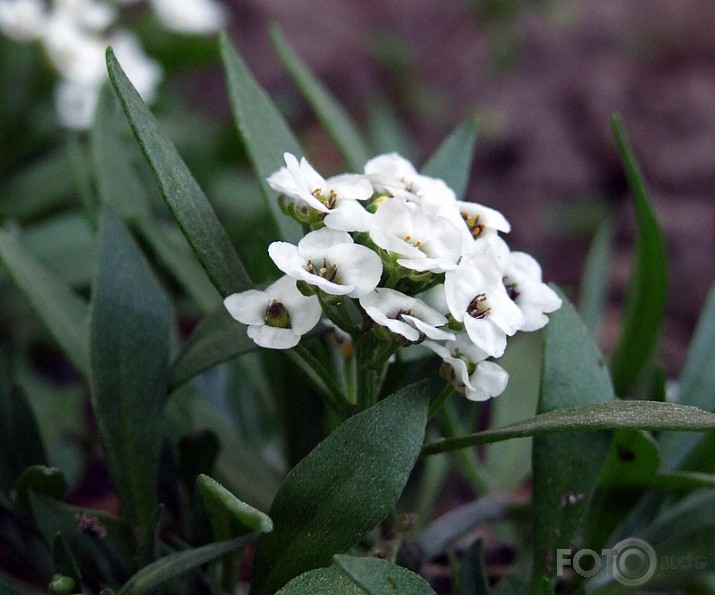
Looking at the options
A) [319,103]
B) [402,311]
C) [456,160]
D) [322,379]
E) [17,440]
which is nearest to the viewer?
[402,311]

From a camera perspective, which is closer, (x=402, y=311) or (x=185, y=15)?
(x=402, y=311)

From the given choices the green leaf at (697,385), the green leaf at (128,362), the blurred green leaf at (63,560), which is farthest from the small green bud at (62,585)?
the green leaf at (697,385)

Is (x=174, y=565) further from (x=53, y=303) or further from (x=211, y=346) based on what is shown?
(x=53, y=303)

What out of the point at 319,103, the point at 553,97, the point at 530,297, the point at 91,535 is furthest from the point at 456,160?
the point at 553,97

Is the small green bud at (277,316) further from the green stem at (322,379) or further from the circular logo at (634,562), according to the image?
the circular logo at (634,562)

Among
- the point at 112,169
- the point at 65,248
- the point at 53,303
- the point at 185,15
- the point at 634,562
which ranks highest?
the point at 185,15

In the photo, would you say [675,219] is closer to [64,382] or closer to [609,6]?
[609,6]

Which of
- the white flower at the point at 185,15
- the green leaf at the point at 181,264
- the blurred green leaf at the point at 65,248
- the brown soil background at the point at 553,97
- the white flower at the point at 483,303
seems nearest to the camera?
the white flower at the point at 483,303

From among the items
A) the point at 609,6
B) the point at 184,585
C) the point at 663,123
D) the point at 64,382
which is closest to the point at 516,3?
the point at 609,6
